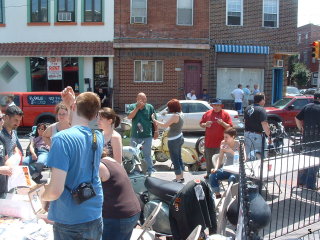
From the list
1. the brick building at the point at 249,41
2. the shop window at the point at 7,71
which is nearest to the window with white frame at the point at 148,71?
the brick building at the point at 249,41

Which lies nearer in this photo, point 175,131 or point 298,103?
point 175,131

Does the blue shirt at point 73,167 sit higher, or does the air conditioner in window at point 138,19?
the air conditioner in window at point 138,19

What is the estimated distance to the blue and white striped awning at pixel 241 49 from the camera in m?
21.8

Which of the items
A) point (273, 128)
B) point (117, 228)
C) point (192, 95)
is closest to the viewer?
point (117, 228)

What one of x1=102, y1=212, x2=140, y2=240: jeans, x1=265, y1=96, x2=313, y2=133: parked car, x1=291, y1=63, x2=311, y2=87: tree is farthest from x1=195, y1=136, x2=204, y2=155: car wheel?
x1=291, y1=63, x2=311, y2=87: tree

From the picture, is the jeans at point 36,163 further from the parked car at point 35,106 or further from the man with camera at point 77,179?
the parked car at point 35,106

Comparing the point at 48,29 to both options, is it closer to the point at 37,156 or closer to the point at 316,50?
the point at 316,50

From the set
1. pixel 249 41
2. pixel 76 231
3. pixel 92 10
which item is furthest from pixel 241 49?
pixel 76 231

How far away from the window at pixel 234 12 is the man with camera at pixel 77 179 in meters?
20.3

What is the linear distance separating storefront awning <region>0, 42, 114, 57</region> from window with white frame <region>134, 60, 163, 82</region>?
5.12ft

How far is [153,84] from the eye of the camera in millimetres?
21516

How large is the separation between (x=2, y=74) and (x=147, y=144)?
16.2 m

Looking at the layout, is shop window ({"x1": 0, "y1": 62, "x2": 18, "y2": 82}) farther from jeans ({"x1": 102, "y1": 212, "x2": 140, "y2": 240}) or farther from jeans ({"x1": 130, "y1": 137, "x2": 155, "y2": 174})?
jeans ({"x1": 102, "y1": 212, "x2": 140, "y2": 240})

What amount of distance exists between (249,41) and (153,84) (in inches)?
224
